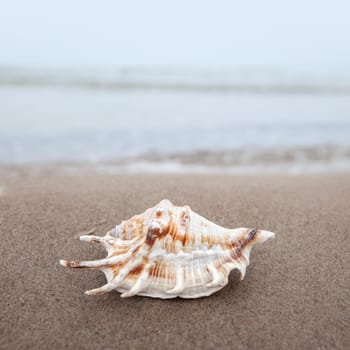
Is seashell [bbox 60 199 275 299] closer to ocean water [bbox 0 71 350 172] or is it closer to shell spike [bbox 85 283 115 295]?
shell spike [bbox 85 283 115 295]

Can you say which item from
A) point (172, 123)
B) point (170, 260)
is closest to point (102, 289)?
point (170, 260)

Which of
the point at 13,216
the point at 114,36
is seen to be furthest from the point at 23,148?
the point at 114,36

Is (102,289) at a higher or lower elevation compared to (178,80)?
lower

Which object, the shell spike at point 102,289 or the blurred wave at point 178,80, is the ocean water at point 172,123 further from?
the shell spike at point 102,289

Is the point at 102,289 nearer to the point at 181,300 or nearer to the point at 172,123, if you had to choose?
the point at 181,300

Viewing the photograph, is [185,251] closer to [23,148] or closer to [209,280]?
[209,280]

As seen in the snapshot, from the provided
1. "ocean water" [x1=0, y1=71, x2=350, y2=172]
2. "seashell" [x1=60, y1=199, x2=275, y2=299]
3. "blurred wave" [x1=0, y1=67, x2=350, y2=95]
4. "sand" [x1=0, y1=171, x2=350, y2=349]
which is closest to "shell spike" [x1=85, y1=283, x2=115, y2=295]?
"seashell" [x1=60, y1=199, x2=275, y2=299]
